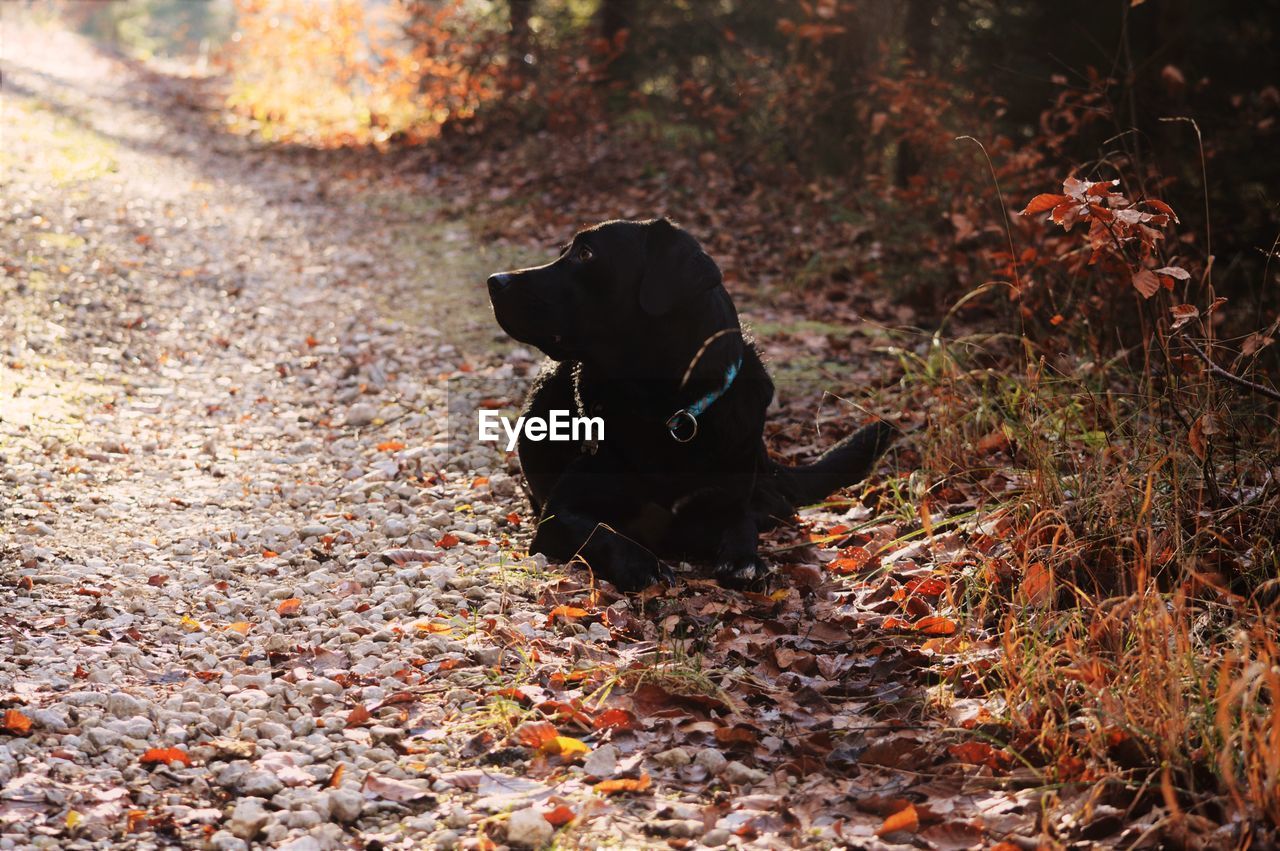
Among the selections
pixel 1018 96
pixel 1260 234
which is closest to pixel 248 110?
pixel 1018 96

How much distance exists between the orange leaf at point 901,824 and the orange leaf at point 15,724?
210 cm

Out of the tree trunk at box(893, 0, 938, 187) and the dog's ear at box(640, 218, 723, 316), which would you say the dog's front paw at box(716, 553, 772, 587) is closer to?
the dog's ear at box(640, 218, 723, 316)

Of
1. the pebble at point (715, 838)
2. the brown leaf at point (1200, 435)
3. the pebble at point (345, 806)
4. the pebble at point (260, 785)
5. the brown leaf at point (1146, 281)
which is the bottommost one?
the pebble at point (715, 838)

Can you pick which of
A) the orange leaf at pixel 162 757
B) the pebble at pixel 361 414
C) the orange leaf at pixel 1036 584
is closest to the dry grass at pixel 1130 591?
the orange leaf at pixel 1036 584

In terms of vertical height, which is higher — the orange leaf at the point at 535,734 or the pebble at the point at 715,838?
the orange leaf at the point at 535,734

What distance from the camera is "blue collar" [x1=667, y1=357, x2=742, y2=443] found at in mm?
4207

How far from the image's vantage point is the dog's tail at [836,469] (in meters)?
4.91

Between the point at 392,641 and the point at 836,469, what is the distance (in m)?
2.26

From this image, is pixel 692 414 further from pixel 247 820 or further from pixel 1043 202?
pixel 247 820

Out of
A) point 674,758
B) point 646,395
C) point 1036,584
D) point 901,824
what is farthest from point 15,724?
point 1036,584

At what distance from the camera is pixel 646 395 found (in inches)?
167

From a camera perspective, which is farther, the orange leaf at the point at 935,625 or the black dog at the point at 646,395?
the black dog at the point at 646,395

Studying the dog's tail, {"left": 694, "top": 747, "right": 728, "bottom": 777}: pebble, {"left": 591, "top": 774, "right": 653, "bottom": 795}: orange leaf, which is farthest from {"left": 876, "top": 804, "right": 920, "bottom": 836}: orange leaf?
the dog's tail

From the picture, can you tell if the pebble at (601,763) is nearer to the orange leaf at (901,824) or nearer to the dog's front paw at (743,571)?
the orange leaf at (901,824)
